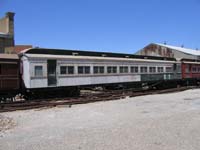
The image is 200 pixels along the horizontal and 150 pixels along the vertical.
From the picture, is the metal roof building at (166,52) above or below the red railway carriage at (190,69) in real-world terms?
above

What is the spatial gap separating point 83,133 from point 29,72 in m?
8.96

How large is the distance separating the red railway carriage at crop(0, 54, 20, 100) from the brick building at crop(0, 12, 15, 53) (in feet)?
79.0

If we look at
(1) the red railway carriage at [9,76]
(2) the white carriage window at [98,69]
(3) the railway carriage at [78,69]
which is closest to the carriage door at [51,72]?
(3) the railway carriage at [78,69]

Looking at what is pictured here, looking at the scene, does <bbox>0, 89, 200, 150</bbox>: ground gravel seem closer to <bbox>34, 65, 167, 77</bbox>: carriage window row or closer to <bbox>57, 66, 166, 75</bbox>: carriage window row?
<bbox>34, 65, 167, 77</bbox>: carriage window row

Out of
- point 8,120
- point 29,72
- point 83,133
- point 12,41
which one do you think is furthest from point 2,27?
point 83,133

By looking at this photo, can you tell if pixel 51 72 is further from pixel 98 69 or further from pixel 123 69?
pixel 123 69

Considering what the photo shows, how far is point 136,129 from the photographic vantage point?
30.6ft

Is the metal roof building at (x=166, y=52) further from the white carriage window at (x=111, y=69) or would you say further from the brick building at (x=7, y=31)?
the white carriage window at (x=111, y=69)

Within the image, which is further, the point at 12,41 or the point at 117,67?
the point at 12,41

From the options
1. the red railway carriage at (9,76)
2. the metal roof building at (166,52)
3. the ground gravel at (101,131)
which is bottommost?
the ground gravel at (101,131)

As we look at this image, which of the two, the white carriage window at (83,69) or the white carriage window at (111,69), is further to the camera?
the white carriage window at (111,69)

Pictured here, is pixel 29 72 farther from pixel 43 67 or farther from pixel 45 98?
pixel 45 98

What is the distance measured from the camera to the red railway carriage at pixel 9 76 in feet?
51.9

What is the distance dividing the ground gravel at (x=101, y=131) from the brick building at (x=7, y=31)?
2917 cm
